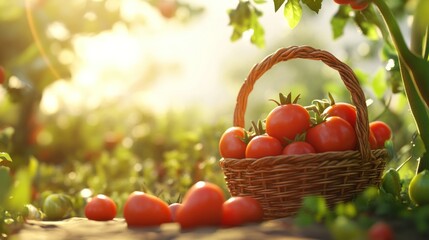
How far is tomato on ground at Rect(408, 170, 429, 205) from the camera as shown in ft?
8.98

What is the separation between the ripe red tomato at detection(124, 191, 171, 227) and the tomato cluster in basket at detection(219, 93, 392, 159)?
0.48 m

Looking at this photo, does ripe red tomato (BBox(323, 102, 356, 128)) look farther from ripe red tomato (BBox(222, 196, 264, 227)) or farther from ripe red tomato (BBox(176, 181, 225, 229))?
ripe red tomato (BBox(176, 181, 225, 229))

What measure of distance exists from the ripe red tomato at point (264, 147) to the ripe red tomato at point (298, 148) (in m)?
0.05

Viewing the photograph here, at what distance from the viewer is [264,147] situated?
2959 millimetres

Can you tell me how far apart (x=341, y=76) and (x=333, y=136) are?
28 cm

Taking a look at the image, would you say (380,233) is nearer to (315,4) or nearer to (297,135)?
(297,135)

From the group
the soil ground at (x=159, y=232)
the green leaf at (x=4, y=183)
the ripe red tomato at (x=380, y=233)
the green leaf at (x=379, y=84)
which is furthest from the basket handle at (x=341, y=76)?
the green leaf at (x=379, y=84)

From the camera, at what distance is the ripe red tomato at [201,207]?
2.59 meters

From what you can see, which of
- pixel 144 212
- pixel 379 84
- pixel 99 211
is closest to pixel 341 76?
pixel 144 212

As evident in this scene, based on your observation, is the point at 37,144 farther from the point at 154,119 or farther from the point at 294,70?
the point at 294,70

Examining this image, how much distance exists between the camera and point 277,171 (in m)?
2.91

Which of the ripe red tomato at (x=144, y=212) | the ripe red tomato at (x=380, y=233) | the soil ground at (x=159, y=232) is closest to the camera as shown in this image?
the ripe red tomato at (x=380, y=233)

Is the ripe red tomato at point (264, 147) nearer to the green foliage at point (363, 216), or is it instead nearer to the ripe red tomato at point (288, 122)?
the ripe red tomato at point (288, 122)

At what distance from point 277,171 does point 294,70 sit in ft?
65.6
